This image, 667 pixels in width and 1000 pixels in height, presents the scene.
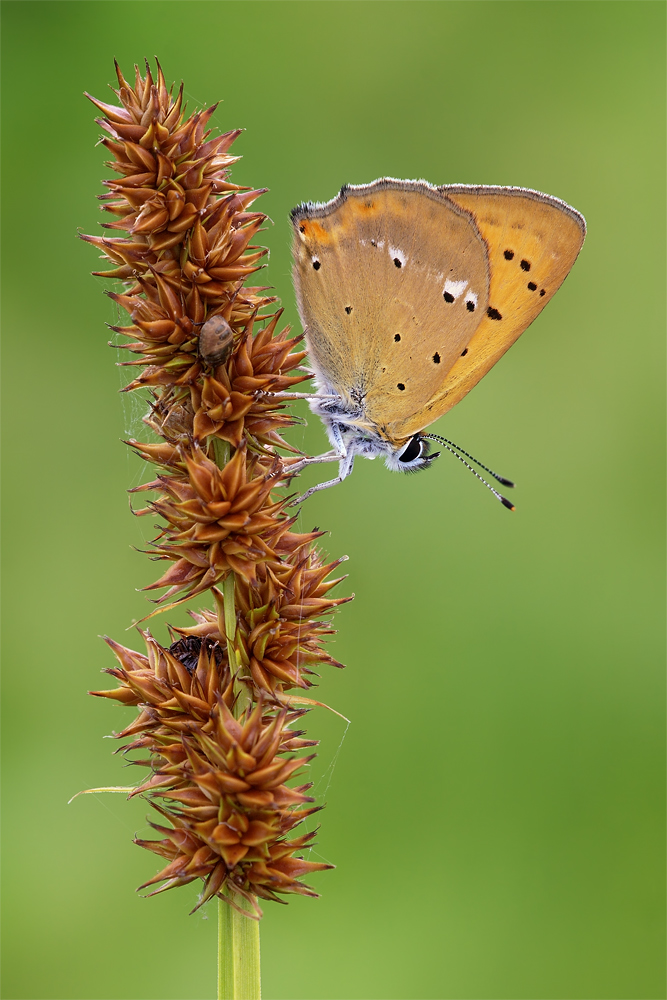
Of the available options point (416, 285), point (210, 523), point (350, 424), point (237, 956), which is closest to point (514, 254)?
point (416, 285)

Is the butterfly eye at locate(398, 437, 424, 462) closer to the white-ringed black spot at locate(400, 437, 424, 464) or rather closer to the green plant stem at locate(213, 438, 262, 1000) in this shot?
the white-ringed black spot at locate(400, 437, 424, 464)

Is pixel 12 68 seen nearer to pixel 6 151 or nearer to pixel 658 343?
pixel 6 151

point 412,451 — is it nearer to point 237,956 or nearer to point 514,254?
point 514,254

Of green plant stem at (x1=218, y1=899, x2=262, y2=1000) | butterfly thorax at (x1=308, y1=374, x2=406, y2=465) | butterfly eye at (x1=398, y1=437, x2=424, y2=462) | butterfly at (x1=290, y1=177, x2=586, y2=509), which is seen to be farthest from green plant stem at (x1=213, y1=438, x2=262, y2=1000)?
butterfly eye at (x1=398, y1=437, x2=424, y2=462)

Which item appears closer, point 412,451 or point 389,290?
point 389,290

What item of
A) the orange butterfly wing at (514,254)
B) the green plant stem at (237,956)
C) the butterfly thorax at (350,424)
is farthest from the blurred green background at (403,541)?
the green plant stem at (237,956)

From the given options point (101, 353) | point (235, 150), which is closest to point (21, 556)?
point (101, 353)

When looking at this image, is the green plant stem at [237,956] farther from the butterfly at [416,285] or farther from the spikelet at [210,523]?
the butterfly at [416,285]
